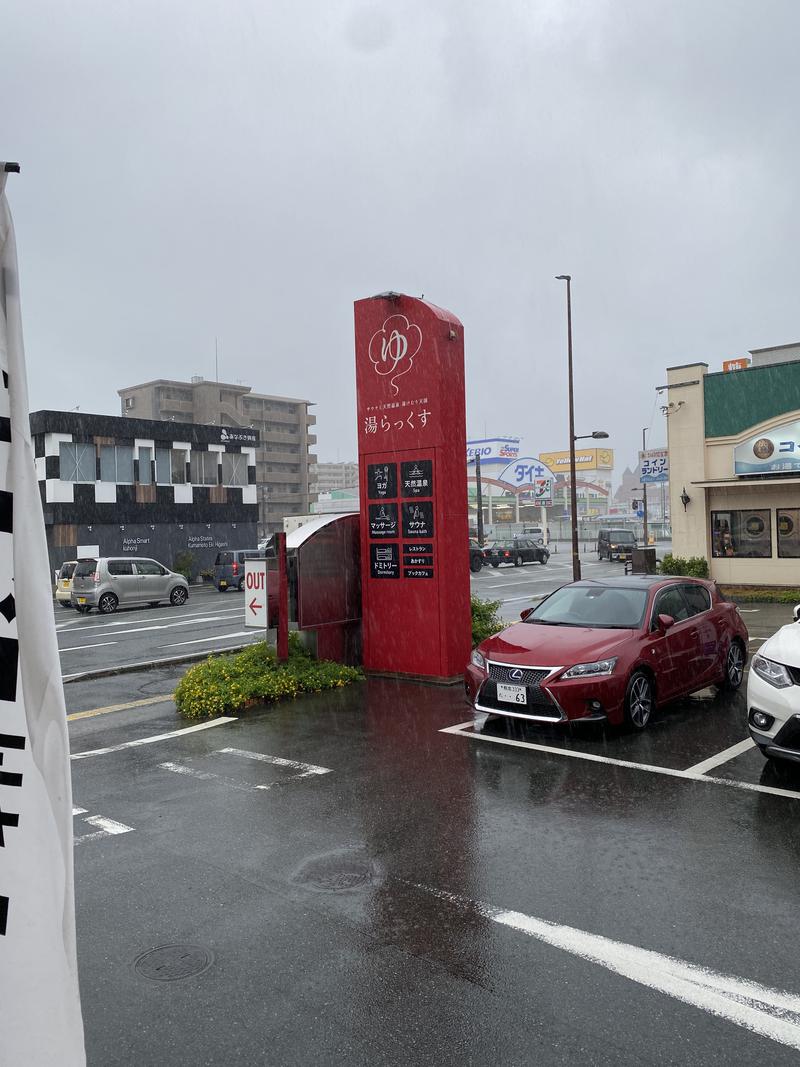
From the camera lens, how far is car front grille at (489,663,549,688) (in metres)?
8.19

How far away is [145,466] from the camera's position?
1641 inches

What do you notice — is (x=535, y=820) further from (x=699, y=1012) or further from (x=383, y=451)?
(x=383, y=451)

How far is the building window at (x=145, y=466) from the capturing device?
41.4 m

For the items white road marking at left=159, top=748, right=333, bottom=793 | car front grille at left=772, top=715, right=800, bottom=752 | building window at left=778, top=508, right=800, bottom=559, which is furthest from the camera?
building window at left=778, top=508, right=800, bottom=559

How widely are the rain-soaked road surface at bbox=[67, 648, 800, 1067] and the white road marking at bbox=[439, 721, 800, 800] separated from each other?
0.03 meters

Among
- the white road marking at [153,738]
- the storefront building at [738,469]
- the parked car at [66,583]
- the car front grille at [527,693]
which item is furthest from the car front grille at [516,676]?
the parked car at [66,583]

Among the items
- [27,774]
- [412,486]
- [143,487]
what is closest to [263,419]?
[143,487]

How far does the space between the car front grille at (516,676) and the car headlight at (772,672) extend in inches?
75.3

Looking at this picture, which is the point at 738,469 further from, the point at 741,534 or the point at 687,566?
the point at 687,566

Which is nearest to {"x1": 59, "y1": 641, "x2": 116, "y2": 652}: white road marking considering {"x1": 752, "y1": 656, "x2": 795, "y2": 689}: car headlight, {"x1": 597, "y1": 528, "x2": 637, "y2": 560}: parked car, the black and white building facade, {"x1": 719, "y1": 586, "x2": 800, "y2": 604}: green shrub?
{"x1": 752, "y1": 656, "x2": 795, "y2": 689}: car headlight

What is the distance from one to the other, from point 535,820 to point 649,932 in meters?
1.80

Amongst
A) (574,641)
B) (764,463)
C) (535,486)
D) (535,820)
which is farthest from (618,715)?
(535,486)

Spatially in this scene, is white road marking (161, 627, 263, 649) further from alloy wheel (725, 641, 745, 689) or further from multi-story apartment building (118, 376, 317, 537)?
multi-story apartment building (118, 376, 317, 537)

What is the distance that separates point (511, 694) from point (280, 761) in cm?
227
